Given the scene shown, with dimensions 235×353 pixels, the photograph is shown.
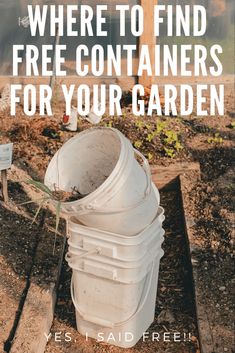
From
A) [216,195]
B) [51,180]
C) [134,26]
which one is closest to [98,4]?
[134,26]

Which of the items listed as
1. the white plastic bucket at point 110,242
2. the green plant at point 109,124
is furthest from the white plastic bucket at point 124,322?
the green plant at point 109,124

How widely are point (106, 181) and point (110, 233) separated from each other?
370mm

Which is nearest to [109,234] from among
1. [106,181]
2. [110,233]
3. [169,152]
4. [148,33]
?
[110,233]

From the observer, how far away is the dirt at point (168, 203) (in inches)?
204

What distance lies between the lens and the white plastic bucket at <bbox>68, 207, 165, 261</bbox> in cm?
455

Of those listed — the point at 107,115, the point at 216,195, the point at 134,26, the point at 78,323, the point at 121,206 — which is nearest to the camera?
the point at 121,206

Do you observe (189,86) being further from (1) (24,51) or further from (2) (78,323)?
(2) (78,323)

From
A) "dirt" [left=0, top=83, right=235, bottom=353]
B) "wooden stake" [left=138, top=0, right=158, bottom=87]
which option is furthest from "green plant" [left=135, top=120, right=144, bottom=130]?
"wooden stake" [left=138, top=0, right=158, bottom=87]

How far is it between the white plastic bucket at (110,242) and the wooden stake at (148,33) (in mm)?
3886

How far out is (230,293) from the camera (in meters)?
5.24

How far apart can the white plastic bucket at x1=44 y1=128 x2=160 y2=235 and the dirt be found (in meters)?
0.89

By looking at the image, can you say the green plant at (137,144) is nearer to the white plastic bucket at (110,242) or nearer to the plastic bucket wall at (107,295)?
the plastic bucket wall at (107,295)

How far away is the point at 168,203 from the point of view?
671 cm

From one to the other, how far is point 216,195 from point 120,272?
1.96m
